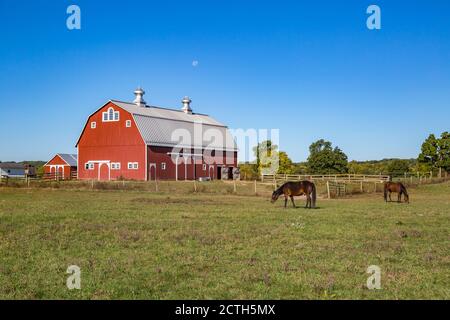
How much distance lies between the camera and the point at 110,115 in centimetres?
5278

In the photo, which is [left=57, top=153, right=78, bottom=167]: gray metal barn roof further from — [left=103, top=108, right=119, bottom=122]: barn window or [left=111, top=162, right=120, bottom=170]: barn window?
[left=111, top=162, right=120, bottom=170]: barn window

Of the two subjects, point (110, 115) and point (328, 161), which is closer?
point (110, 115)

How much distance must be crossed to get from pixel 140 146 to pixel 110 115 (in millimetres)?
5674

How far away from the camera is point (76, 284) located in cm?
766

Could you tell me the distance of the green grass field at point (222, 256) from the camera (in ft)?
24.3

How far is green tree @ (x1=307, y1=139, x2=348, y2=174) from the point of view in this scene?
71.2 m

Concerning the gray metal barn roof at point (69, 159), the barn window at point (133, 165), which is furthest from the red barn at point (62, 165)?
the barn window at point (133, 165)

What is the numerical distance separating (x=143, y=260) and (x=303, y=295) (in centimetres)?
383

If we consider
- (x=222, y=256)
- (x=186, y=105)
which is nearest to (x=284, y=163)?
(x=186, y=105)

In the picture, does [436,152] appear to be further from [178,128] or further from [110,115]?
[110,115]

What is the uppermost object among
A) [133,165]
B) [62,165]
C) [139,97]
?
[139,97]

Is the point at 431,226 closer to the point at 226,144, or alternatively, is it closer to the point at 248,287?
the point at 248,287

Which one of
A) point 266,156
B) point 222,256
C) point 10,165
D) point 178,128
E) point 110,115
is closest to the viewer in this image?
point 222,256

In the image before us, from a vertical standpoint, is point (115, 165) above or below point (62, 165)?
below
